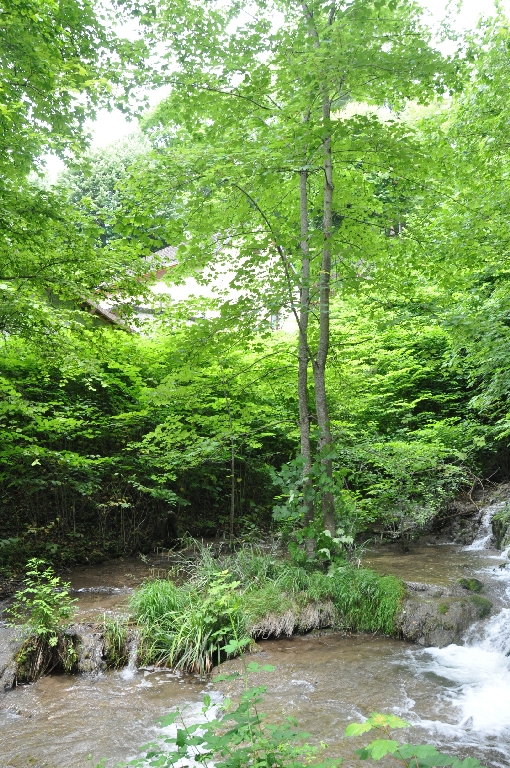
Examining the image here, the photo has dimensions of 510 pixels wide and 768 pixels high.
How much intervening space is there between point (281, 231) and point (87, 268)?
2573mm

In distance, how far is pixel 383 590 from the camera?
20.5ft

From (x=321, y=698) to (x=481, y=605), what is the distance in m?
2.46

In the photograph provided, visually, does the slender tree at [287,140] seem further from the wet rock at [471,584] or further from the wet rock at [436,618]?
the wet rock at [471,584]

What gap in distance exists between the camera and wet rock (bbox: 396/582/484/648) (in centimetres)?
586

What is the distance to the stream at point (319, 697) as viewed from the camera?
404cm

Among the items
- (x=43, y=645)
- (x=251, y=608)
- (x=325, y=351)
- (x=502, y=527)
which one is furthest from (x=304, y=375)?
(x=502, y=527)

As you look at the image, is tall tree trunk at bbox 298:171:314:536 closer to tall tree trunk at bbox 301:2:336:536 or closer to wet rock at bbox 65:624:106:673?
tall tree trunk at bbox 301:2:336:536

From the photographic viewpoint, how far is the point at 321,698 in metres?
4.66

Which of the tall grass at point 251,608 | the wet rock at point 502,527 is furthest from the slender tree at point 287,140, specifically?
the wet rock at point 502,527

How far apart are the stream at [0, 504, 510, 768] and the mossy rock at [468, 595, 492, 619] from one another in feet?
0.25

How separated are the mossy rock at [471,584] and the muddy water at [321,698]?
1.62 ft

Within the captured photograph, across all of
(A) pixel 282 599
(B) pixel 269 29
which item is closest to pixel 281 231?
(B) pixel 269 29

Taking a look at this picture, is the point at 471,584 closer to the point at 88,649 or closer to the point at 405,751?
the point at 88,649

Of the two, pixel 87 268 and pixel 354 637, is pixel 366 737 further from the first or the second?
pixel 87 268
